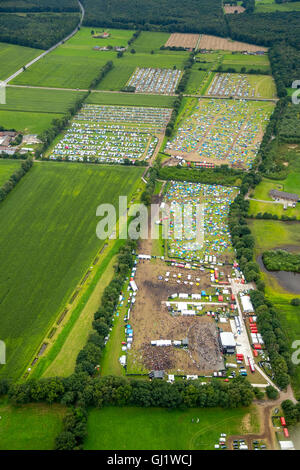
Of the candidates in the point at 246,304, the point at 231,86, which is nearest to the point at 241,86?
the point at 231,86

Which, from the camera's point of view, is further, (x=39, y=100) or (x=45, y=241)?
(x=39, y=100)

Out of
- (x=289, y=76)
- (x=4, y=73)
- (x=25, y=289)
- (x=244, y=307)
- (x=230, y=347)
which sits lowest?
(x=230, y=347)

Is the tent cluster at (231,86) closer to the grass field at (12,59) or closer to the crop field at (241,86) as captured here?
the crop field at (241,86)

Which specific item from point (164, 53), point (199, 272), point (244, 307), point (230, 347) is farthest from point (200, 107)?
point (230, 347)

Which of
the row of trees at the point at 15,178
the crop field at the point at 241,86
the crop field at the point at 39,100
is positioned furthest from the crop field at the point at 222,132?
the crop field at the point at 39,100

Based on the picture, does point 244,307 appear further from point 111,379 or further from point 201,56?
point 201,56

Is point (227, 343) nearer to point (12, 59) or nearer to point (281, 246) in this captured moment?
point (281, 246)

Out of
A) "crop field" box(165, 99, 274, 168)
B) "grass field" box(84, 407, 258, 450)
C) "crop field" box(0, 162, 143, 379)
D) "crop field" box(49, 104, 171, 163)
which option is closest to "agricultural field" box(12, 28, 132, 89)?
"crop field" box(49, 104, 171, 163)
